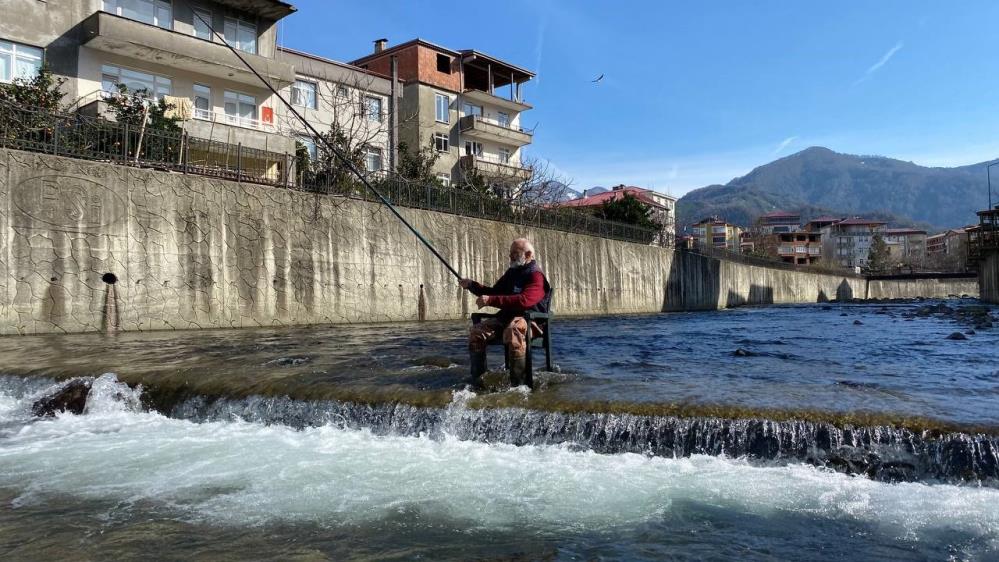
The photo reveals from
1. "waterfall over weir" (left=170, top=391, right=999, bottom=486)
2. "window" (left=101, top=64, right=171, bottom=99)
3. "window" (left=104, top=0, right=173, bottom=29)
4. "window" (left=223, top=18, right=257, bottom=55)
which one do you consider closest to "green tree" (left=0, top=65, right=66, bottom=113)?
"window" (left=101, top=64, right=171, bottom=99)

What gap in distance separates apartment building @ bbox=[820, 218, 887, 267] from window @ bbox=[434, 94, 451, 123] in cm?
13617

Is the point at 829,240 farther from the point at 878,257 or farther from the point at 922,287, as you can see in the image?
the point at 922,287

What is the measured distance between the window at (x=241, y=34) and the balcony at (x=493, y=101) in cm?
1912

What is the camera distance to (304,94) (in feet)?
120

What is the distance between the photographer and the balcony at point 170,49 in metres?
24.2

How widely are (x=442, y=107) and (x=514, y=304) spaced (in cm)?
4146

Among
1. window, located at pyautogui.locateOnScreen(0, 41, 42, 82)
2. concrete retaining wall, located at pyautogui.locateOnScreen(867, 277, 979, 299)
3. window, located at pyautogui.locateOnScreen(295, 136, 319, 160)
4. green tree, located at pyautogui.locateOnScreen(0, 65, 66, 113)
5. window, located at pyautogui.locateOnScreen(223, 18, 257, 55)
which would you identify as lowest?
concrete retaining wall, located at pyautogui.locateOnScreen(867, 277, 979, 299)

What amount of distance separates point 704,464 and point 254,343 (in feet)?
33.3

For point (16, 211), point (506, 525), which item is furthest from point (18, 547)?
point (16, 211)

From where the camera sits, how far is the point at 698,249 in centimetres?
4541

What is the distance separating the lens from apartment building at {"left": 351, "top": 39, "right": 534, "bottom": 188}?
146 ft

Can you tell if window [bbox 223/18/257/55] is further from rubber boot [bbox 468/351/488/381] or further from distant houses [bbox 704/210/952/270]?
distant houses [bbox 704/210/952/270]

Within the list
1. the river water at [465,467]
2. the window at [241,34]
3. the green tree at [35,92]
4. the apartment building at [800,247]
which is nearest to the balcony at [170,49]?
the window at [241,34]

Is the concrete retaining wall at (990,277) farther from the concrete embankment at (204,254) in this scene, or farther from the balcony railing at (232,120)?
the balcony railing at (232,120)
